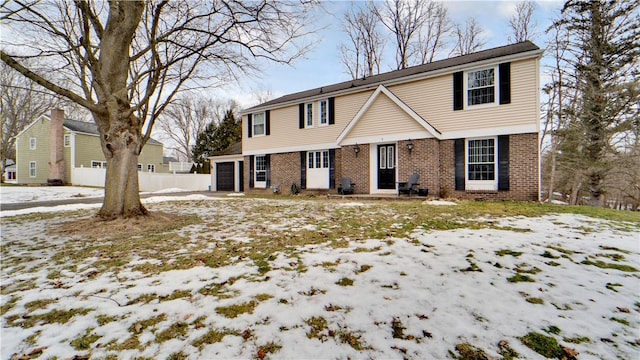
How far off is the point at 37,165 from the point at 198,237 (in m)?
30.9

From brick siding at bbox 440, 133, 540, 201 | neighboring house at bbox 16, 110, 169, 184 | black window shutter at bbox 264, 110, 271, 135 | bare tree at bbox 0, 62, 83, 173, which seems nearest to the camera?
brick siding at bbox 440, 133, 540, 201

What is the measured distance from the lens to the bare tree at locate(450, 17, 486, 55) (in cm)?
2191

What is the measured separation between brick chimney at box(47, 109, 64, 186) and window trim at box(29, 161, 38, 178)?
5241 millimetres

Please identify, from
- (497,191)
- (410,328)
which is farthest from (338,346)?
(497,191)

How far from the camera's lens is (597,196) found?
13.9 metres

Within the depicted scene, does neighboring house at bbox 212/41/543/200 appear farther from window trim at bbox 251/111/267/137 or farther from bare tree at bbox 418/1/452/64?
bare tree at bbox 418/1/452/64

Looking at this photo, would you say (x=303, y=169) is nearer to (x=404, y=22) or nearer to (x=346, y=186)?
(x=346, y=186)

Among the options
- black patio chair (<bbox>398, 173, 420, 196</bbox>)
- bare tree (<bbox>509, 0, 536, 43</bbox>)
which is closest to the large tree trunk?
black patio chair (<bbox>398, 173, 420, 196</bbox>)

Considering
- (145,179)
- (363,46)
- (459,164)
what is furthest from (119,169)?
(363,46)

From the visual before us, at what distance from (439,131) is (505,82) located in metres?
2.76

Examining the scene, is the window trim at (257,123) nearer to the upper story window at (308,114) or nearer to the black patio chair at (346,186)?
the upper story window at (308,114)

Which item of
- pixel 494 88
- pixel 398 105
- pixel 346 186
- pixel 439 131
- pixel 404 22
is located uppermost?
pixel 404 22

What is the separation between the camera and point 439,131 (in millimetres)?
10812

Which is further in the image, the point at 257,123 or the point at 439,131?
the point at 257,123
